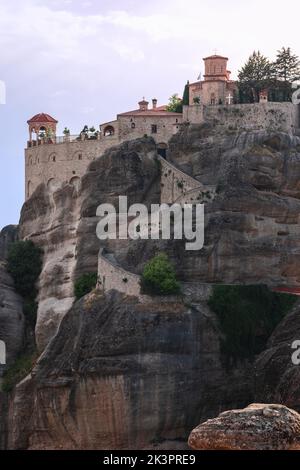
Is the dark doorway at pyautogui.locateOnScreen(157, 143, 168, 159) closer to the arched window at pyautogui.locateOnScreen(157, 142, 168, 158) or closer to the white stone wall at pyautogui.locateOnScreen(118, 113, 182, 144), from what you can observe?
the arched window at pyautogui.locateOnScreen(157, 142, 168, 158)

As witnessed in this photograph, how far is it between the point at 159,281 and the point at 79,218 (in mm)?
12899

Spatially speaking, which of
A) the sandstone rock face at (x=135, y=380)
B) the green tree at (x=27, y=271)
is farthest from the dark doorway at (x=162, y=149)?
the sandstone rock face at (x=135, y=380)

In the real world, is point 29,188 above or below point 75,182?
below

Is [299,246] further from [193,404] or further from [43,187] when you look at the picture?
[43,187]

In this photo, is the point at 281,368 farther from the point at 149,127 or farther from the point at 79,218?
the point at 149,127

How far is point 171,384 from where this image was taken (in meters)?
70.9

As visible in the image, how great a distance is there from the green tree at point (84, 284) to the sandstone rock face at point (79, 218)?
0.60 metres

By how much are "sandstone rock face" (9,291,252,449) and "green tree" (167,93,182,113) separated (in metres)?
17.9

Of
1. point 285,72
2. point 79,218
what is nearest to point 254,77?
point 285,72

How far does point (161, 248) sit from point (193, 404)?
10811 mm

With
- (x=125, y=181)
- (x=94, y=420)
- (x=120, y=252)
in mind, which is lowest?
(x=94, y=420)

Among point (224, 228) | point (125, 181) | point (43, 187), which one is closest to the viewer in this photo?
point (224, 228)

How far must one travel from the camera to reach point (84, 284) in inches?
3169

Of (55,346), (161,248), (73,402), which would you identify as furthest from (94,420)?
(161,248)
